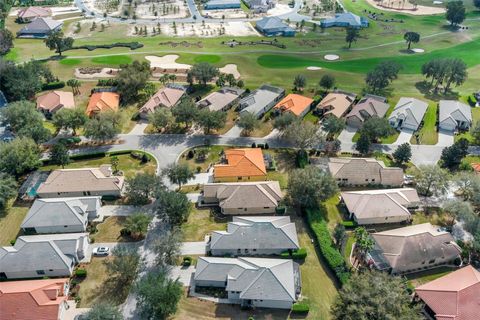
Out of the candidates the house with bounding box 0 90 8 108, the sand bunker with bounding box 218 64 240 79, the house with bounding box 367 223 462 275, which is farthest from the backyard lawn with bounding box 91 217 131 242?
the sand bunker with bounding box 218 64 240 79

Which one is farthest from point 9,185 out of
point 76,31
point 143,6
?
point 143,6

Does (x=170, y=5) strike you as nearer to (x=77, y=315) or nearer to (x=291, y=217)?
(x=291, y=217)

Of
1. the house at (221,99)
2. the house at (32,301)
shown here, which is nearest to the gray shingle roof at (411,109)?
the house at (221,99)

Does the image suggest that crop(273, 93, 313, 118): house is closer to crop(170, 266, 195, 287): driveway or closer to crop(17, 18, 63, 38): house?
crop(170, 266, 195, 287): driveway

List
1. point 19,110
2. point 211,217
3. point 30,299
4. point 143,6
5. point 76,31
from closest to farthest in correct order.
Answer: point 30,299 < point 211,217 < point 19,110 < point 76,31 < point 143,6

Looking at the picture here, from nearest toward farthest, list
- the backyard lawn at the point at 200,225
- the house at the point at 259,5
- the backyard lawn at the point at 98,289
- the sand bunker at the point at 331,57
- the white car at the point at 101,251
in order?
the backyard lawn at the point at 98,289 < the white car at the point at 101,251 < the backyard lawn at the point at 200,225 < the sand bunker at the point at 331,57 < the house at the point at 259,5

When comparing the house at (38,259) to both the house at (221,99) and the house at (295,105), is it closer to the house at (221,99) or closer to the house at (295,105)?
the house at (221,99)
